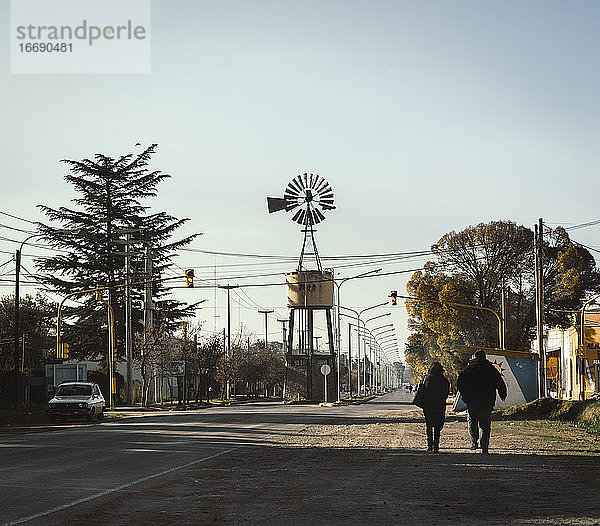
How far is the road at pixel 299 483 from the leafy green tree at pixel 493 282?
4081 centimetres

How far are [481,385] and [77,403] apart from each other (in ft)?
78.2

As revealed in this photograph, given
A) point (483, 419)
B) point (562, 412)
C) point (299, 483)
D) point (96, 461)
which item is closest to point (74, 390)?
point (562, 412)

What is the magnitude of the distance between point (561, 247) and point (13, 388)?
36846 mm

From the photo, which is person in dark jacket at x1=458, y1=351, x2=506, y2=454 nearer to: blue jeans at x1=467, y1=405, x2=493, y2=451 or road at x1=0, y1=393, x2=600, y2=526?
blue jeans at x1=467, y1=405, x2=493, y2=451

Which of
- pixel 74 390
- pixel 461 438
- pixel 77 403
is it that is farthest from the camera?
pixel 74 390

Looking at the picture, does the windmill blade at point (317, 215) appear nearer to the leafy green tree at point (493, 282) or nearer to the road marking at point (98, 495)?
the leafy green tree at point (493, 282)

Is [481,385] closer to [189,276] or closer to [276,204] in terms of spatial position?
[189,276]

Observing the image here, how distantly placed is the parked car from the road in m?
14.1

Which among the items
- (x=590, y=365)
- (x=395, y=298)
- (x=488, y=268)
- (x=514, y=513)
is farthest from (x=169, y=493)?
(x=488, y=268)

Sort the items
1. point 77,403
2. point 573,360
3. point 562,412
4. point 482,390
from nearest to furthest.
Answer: point 482,390
point 562,412
point 77,403
point 573,360

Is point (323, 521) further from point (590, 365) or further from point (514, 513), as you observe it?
point (590, 365)

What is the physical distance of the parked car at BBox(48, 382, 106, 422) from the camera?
37812 millimetres

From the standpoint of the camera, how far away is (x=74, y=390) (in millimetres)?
39625

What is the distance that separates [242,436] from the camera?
2652 centimetres
